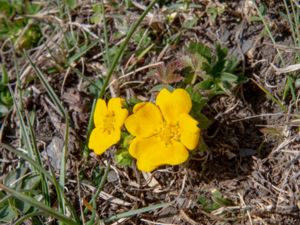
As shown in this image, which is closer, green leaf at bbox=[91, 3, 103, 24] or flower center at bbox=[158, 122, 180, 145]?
flower center at bbox=[158, 122, 180, 145]

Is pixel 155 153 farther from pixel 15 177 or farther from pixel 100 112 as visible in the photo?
pixel 15 177

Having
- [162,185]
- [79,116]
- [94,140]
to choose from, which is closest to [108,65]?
[79,116]

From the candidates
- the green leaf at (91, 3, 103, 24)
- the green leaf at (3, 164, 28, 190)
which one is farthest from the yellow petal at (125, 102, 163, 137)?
the green leaf at (91, 3, 103, 24)

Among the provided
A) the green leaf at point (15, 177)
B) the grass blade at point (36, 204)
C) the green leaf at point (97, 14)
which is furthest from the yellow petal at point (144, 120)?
the green leaf at point (97, 14)

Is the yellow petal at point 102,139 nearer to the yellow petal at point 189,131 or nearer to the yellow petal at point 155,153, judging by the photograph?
the yellow petal at point 155,153

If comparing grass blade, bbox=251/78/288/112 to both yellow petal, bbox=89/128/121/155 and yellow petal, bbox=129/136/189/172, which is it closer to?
yellow petal, bbox=129/136/189/172

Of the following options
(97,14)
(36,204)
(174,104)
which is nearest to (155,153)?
(174,104)

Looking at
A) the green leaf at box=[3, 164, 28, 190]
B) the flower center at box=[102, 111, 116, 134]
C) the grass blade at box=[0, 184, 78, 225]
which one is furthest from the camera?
the green leaf at box=[3, 164, 28, 190]
